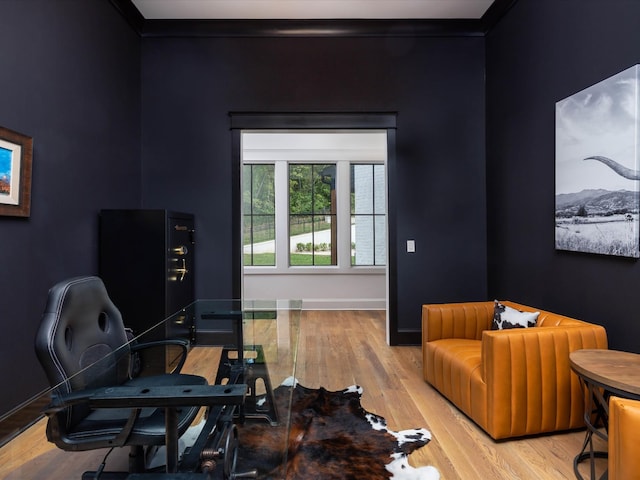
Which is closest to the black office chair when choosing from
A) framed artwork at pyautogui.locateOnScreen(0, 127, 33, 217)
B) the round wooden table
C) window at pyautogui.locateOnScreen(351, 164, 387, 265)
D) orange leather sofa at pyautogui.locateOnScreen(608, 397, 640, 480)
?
framed artwork at pyautogui.locateOnScreen(0, 127, 33, 217)

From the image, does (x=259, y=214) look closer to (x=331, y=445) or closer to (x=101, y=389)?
(x=331, y=445)

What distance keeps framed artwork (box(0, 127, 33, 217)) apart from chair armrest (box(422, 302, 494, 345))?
9.13 feet

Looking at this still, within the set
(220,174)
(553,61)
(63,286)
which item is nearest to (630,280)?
(553,61)

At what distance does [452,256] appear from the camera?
3971 mm

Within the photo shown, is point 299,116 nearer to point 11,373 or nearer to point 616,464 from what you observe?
point 11,373

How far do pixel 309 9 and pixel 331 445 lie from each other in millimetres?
3700

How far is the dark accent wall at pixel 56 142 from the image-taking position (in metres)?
2.27

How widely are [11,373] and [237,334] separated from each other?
4.42ft

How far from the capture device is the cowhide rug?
1.46 m

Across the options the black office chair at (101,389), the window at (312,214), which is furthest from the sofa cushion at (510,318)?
the window at (312,214)

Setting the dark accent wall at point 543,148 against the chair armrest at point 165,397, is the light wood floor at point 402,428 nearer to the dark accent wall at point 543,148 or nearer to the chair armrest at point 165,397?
the chair armrest at point 165,397

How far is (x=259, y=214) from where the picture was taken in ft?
19.9

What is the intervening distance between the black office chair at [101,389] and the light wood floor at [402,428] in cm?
8

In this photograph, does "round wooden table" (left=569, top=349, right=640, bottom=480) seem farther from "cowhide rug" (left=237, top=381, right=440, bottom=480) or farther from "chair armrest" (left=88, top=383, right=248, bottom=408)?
"chair armrest" (left=88, top=383, right=248, bottom=408)
